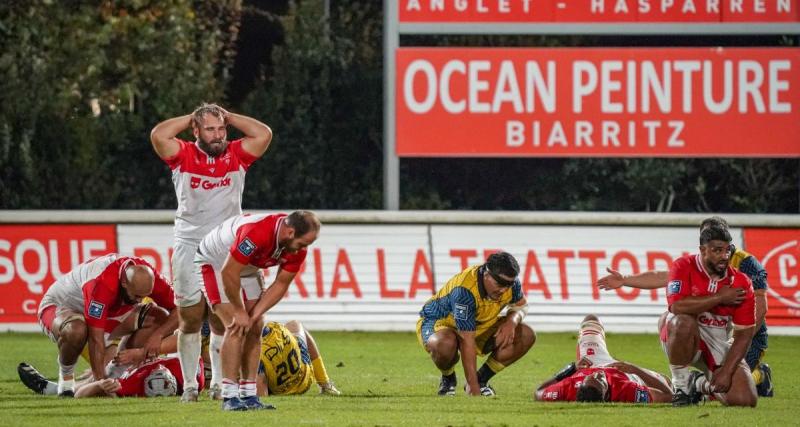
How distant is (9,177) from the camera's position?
21703 millimetres

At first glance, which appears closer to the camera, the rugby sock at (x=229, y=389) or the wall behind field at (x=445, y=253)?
the rugby sock at (x=229, y=389)

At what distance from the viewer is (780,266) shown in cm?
1717

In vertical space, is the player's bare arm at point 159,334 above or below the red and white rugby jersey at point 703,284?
below

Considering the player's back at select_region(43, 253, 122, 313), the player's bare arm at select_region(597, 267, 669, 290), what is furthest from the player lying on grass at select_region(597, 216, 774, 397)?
the player's back at select_region(43, 253, 122, 313)

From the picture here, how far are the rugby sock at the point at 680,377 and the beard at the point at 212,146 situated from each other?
3481mm

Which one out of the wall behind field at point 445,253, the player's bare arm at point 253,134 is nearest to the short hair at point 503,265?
the player's bare arm at point 253,134

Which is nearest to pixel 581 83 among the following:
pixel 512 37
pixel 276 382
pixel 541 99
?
pixel 541 99

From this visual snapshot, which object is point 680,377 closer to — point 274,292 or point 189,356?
point 274,292

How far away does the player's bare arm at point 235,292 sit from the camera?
32.4 ft

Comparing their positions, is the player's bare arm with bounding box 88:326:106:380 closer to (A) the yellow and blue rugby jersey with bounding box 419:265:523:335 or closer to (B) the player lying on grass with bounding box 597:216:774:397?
(A) the yellow and blue rugby jersey with bounding box 419:265:523:335

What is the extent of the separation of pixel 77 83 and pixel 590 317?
1360cm

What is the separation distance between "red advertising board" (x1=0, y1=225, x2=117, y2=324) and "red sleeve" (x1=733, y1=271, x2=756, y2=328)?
27.6 ft

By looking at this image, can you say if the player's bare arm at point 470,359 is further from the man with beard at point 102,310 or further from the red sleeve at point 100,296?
the red sleeve at point 100,296

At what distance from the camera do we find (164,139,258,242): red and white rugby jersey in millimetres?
11305
